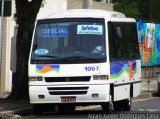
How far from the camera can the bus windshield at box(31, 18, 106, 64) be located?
1812cm

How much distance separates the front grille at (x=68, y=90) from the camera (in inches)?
701

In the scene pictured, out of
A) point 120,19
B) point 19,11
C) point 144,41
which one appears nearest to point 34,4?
point 19,11

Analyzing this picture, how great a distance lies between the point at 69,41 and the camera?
1839cm

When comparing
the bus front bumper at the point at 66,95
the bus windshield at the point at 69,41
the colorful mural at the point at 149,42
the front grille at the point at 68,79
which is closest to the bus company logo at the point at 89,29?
the bus windshield at the point at 69,41

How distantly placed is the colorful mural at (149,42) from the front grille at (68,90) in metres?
23.6

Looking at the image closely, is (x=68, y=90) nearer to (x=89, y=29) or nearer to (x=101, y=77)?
(x=101, y=77)

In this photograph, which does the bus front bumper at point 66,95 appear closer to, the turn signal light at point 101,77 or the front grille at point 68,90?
the front grille at point 68,90

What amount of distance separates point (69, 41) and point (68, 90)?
1.43 m

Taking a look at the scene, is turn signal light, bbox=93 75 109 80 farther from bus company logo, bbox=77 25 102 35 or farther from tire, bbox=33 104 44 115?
tire, bbox=33 104 44 115

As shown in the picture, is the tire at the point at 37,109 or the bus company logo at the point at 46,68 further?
the tire at the point at 37,109

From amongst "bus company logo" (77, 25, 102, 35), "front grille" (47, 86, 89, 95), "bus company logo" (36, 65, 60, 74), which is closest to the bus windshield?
"bus company logo" (77, 25, 102, 35)

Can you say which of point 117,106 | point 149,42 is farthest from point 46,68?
point 149,42

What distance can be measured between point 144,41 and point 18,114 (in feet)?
81.2

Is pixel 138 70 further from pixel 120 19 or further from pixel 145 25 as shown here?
pixel 145 25
